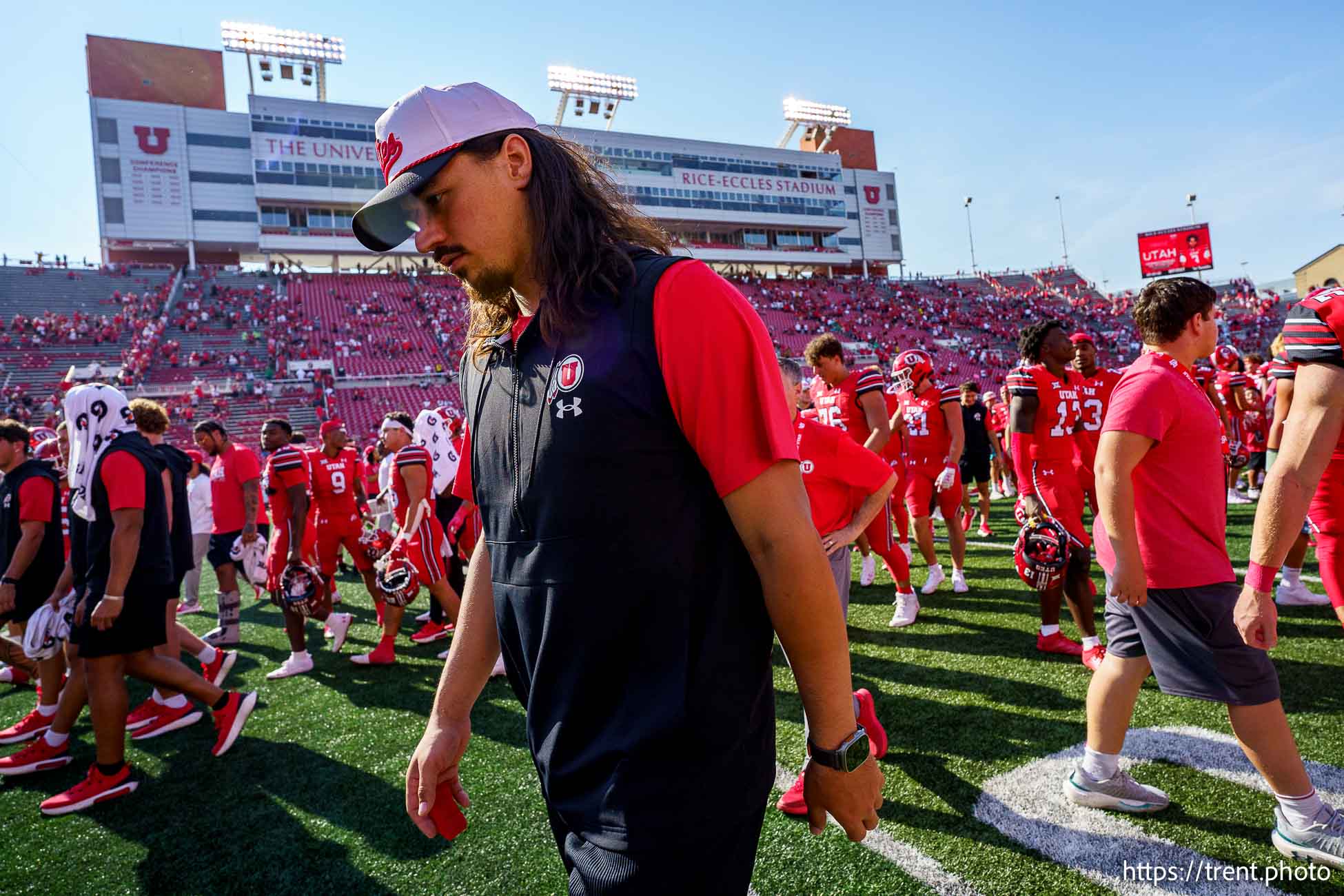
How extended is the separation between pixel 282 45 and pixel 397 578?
57335mm

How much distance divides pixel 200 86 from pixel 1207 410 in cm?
5933

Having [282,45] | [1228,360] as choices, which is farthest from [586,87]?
[1228,360]

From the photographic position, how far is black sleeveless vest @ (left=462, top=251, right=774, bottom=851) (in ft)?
3.90

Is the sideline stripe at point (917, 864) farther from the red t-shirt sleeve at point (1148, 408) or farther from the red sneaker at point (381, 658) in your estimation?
the red sneaker at point (381, 658)

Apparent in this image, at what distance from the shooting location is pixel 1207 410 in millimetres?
2795

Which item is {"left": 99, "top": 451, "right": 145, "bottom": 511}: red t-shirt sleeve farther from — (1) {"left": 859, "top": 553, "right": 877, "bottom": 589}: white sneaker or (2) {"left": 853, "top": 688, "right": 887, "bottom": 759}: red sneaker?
(1) {"left": 859, "top": 553, "right": 877, "bottom": 589}: white sneaker

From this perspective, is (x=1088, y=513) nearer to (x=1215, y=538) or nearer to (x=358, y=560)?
(x=1215, y=538)

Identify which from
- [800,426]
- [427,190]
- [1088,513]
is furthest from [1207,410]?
[1088,513]

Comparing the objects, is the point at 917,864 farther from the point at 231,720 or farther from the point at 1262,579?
the point at 231,720

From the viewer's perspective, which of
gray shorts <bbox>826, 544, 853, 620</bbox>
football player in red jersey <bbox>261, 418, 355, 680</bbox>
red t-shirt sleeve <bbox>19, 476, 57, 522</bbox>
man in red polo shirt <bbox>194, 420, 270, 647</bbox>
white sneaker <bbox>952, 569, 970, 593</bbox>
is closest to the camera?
gray shorts <bbox>826, 544, 853, 620</bbox>

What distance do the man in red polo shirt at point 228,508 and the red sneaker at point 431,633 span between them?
1.91m

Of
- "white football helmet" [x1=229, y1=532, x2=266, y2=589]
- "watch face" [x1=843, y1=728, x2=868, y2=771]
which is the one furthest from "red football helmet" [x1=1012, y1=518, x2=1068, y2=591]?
"white football helmet" [x1=229, y1=532, x2=266, y2=589]

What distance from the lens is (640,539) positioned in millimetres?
1190

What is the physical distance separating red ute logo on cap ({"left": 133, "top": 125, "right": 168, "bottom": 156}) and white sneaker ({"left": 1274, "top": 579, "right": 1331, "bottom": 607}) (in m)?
53.8
